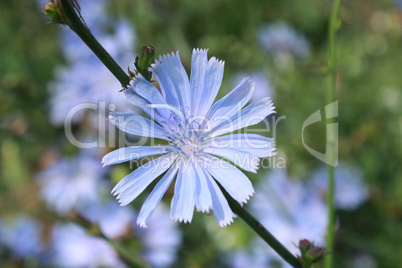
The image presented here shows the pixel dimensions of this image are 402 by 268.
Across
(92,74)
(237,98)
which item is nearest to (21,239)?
(92,74)

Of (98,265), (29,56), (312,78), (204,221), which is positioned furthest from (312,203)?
(29,56)

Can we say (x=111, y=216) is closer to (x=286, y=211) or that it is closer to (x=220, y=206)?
(x=286, y=211)

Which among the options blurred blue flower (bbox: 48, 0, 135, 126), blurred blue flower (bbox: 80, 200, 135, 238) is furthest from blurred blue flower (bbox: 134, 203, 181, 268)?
blurred blue flower (bbox: 48, 0, 135, 126)

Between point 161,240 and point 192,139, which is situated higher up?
point 192,139

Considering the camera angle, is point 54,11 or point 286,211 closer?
point 54,11

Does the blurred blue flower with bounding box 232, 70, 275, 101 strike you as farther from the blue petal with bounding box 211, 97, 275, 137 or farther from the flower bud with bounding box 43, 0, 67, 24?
the flower bud with bounding box 43, 0, 67, 24

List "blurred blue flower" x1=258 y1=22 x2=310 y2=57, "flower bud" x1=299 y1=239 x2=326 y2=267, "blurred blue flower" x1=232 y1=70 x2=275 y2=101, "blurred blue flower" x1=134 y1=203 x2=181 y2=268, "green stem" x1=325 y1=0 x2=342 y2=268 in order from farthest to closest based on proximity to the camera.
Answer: "blurred blue flower" x1=258 y1=22 x2=310 y2=57
"blurred blue flower" x1=232 y1=70 x2=275 y2=101
"blurred blue flower" x1=134 y1=203 x2=181 y2=268
"green stem" x1=325 y1=0 x2=342 y2=268
"flower bud" x1=299 y1=239 x2=326 y2=267
